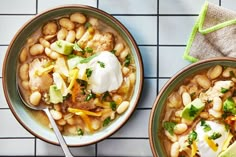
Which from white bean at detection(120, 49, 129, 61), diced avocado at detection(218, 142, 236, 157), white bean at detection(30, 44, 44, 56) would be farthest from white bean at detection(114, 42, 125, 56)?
diced avocado at detection(218, 142, 236, 157)

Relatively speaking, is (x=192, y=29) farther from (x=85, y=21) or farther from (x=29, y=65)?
(x=29, y=65)

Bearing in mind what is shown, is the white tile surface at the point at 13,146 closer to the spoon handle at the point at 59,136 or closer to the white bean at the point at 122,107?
the spoon handle at the point at 59,136

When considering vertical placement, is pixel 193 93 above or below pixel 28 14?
below

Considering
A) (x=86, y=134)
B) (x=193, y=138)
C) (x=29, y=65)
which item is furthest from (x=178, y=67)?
(x=29, y=65)

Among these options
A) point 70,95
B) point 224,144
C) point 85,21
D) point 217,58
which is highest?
point 85,21

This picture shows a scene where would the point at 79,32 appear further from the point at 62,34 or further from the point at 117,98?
the point at 117,98

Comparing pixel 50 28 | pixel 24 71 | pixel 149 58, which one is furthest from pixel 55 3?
pixel 149 58
